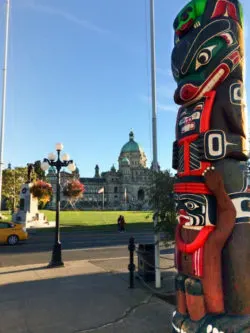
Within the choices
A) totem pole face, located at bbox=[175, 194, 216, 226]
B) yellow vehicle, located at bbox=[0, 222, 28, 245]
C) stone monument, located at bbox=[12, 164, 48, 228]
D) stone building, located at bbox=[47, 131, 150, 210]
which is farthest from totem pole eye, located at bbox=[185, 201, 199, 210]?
stone building, located at bbox=[47, 131, 150, 210]

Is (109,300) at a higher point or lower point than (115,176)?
lower

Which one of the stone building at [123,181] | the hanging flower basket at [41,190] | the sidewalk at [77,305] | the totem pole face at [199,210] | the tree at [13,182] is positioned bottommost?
the sidewalk at [77,305]

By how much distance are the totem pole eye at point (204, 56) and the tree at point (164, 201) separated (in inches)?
180

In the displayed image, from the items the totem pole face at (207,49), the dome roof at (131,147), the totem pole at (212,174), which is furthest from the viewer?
Answer: the dome roof at (131,147)

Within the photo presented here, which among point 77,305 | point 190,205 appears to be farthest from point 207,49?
point 77,305

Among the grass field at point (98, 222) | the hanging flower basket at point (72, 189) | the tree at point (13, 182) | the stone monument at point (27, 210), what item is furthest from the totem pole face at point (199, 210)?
the tree at point (13, 182)

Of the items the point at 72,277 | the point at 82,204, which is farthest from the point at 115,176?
the point at 72,277

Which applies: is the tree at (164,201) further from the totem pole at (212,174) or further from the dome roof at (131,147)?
the dome roof at (131,147)

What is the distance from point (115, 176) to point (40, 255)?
14720 cm

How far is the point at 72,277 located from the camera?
39.5ft

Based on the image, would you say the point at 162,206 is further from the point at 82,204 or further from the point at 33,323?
the point at 82,204

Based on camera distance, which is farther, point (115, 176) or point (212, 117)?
point (115, 176)

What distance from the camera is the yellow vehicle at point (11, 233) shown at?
22.4 meters

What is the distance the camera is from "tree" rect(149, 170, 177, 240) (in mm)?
9773
